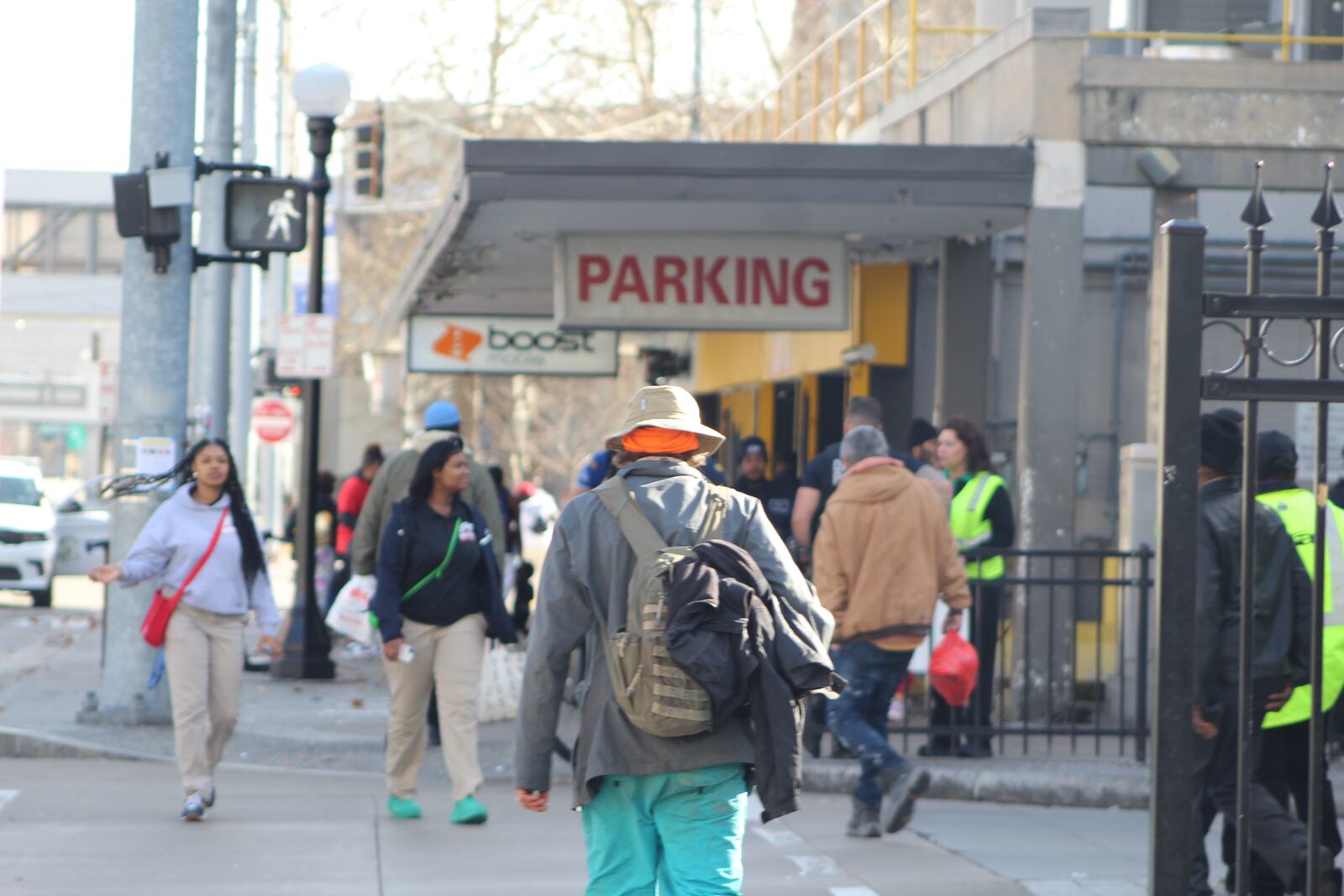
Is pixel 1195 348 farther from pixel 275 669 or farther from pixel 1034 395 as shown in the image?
pixel 275 669

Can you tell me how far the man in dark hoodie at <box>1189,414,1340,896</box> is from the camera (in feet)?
20.3

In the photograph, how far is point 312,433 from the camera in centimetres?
1647

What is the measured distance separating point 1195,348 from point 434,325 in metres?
15.5

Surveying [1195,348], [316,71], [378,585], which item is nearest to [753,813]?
[378,585]

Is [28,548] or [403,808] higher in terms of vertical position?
[28,548]

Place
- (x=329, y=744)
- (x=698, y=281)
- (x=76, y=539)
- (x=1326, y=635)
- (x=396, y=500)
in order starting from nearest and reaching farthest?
(x=1326, y=635) → (x=396, y=500) → (x=329, y=744) → (x=698, y=281) → (x=76, y=539)

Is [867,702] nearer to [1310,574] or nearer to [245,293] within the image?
[1310,574]

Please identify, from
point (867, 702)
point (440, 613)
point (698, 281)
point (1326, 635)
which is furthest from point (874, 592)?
point (698, 281)

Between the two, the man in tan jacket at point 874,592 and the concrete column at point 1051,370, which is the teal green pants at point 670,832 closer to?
the man in tan jacket at point 874,592

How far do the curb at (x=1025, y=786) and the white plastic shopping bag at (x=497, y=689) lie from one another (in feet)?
8.84

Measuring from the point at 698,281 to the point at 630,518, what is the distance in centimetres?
877

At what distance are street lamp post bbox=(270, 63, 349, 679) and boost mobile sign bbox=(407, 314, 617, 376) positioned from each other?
256 cm

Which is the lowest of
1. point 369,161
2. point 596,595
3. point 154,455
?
point 596,595

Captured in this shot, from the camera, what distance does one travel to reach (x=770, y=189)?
1170 centimetres
